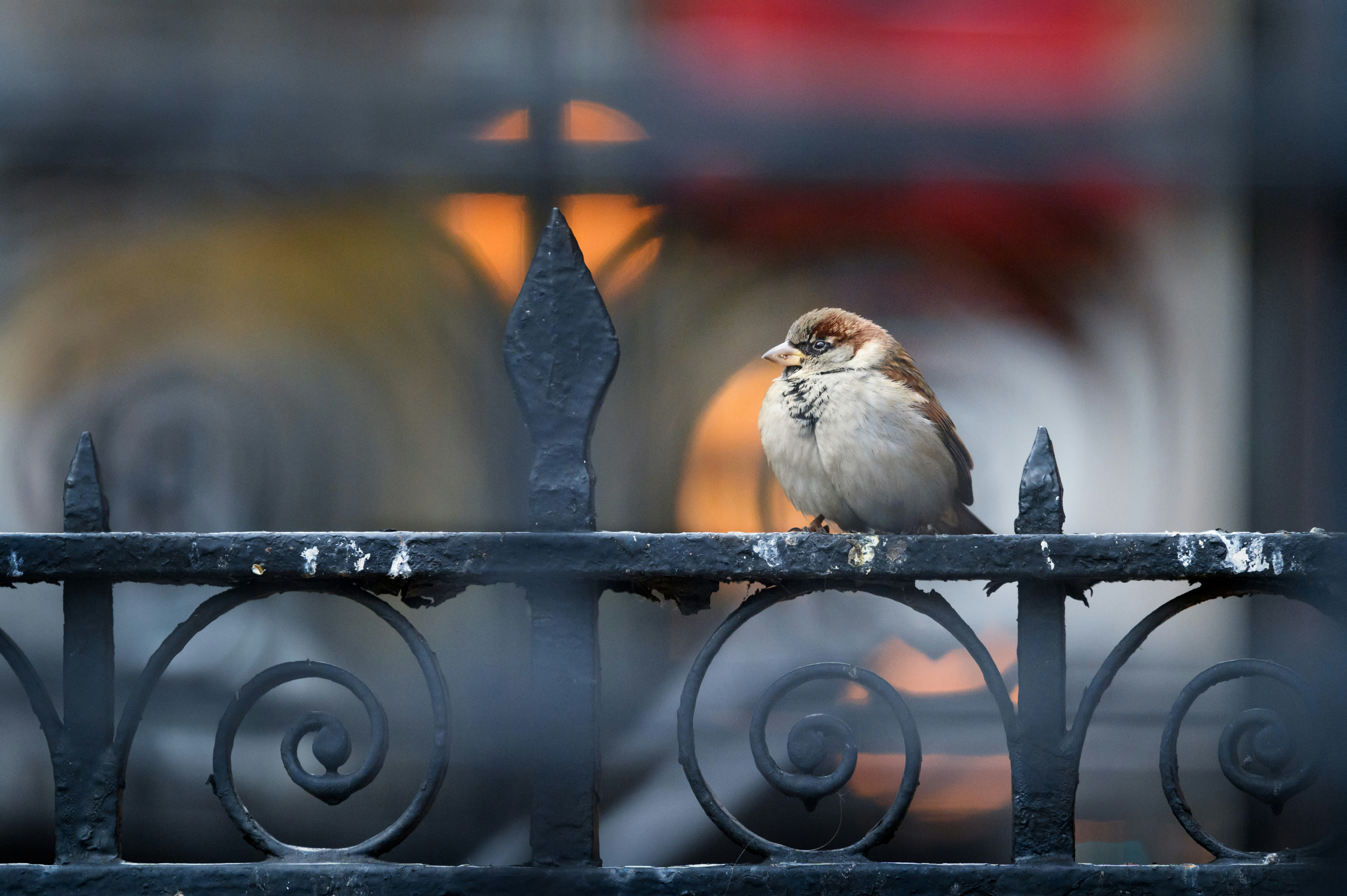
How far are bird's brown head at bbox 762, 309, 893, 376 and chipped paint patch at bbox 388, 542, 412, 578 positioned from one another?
2.80ft

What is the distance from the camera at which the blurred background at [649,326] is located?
9.32 ft

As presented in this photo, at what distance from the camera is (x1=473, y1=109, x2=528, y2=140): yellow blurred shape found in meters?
2.82

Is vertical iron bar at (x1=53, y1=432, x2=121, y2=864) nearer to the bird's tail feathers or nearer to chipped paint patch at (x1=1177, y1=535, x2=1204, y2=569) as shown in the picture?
chipped paint patch at (x1=1177, y1=535, x2=1204, y2=569)

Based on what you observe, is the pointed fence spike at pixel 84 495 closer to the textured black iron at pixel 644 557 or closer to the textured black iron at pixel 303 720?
the textured black iron at pixel 644 557

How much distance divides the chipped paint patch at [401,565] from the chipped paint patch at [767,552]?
43 cm

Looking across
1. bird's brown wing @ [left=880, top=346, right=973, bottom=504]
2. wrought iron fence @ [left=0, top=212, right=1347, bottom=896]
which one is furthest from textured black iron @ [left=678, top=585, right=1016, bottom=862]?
bird's brown wing @ [left=880, top=346, right=973, bottom=504]

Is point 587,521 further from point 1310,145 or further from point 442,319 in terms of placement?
point 1310,145

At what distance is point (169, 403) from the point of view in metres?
3.00

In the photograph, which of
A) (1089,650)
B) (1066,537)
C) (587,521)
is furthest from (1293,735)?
(1089,650)

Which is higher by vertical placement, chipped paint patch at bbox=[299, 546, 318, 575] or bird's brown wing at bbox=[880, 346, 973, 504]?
bird's brown wing at bbox=[880, 346, 973, 504]

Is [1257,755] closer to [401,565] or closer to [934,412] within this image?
[934,412]

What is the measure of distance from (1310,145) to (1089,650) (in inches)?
57.7

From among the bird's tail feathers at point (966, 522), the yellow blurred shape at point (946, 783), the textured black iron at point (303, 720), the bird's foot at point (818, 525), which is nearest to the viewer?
the textured black iron at point (303, 720)

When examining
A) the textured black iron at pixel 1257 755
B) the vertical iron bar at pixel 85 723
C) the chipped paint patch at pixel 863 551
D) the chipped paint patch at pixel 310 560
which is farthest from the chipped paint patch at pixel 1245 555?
the vertical iron bar at pixel 85 723
